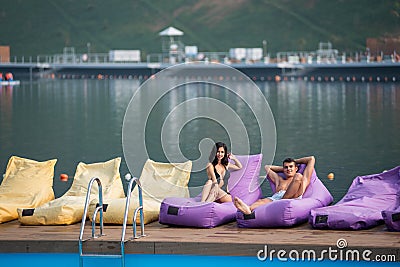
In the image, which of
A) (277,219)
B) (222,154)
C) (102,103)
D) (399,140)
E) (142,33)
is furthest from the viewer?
(142,33)

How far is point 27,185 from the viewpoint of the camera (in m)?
8.07

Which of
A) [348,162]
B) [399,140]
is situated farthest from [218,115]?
[348,162]

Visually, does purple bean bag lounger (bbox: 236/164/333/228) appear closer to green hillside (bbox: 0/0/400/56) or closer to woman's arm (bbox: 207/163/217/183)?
woman's arm (bbox: 207/163/217/183)

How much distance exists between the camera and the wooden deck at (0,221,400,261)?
636cm

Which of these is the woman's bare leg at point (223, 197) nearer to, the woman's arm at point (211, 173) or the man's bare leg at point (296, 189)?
the woman's arm at point (211, 173)

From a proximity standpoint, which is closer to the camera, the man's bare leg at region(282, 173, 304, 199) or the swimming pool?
the swimming pool

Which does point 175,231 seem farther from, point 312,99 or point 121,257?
point 312,99

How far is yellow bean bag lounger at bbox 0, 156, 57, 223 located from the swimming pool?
1.14 metres

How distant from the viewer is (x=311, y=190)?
7742mm

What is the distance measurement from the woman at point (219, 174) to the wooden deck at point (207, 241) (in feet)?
1.39

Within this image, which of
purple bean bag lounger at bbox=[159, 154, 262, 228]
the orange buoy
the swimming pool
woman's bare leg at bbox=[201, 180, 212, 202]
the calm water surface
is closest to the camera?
the swimming pool

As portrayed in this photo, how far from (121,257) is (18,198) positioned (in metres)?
1.74

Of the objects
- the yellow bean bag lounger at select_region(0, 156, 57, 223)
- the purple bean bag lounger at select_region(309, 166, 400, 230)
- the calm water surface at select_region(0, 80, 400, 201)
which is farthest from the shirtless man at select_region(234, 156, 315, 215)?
the calm water surface at select_region(0, 80, 400, 201)

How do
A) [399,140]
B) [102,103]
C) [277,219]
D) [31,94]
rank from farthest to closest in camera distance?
[31,94]
[102,103]
[399,140]
[277,219]
